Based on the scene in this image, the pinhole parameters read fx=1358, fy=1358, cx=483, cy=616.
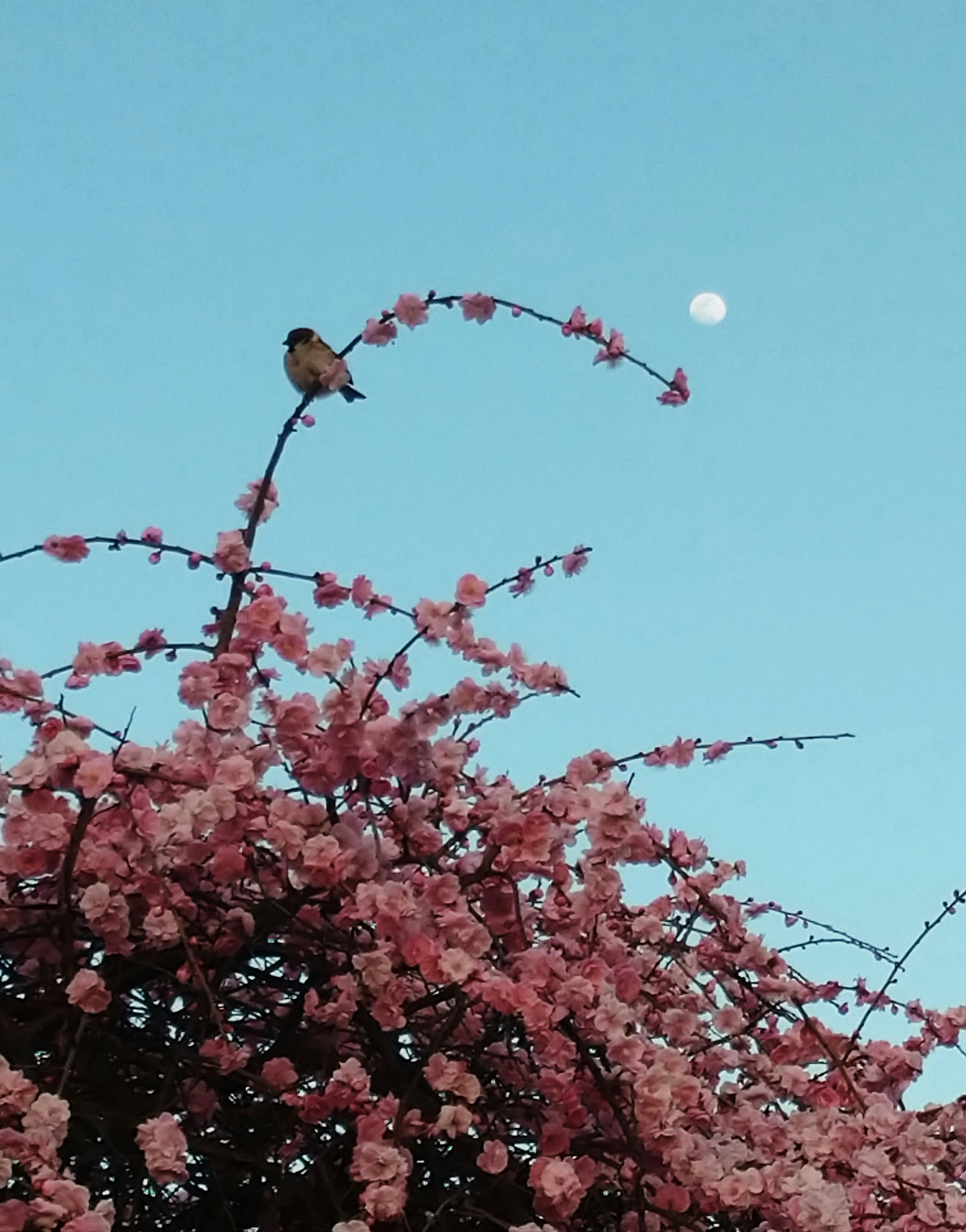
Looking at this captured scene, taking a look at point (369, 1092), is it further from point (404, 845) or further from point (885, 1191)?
point (885, 1191)

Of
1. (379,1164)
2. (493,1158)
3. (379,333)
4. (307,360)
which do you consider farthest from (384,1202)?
(307,360)

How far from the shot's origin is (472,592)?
5.53ft

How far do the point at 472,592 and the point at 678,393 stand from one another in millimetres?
490

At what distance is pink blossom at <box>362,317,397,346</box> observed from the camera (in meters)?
1.83

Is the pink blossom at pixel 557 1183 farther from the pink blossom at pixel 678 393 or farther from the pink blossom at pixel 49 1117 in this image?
the pink blossom at pixel 678 393

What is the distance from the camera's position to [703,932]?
2.16 m

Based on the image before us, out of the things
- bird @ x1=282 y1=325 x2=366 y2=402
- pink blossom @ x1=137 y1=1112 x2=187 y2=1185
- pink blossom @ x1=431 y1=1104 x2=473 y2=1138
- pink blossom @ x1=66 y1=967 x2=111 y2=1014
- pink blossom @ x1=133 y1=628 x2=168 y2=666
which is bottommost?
pink blossom @ x1=137 y1=1112 x2=187 y2=1185

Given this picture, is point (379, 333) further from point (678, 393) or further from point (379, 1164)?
point (379, 1164)

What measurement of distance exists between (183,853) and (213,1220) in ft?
1.42

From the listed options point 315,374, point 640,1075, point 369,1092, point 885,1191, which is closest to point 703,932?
point 885,1191

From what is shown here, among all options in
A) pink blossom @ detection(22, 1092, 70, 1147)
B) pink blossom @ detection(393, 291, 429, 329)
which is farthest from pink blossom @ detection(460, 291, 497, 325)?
pink blossom @ detection(22, 1092, 70, 1147)

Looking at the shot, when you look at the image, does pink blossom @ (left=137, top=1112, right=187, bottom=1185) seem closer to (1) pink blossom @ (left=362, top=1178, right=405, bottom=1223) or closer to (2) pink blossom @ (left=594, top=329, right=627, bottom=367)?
(1) pink blossom @ (left=362, top=1178, right=405, bottom=1223)

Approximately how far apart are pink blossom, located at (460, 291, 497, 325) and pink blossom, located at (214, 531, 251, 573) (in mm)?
440

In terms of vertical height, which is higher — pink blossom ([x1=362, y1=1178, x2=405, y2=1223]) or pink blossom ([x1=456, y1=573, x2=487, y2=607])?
pink blossom ([x1=456, y1=573, x2=487, y2=607])
